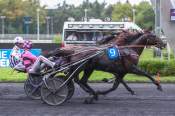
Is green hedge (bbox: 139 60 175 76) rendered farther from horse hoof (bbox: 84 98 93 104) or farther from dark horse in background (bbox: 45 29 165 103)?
horse hoof (bbox: 84 98 93 104)

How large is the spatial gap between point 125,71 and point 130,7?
83893 mm

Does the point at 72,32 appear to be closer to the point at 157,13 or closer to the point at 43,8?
the point at 157,13

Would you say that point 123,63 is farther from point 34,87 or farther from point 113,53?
point 34,87

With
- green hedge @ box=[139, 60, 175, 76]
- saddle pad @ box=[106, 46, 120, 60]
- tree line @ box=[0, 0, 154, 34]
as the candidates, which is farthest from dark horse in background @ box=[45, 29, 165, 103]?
tree line @ box=[0, 0, 154, 34]

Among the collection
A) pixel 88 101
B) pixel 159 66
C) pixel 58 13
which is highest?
pixel 58 13

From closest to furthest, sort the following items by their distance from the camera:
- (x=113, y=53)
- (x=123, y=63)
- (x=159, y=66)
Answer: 1. (x=113, y=53)
2. (x=123, y=63)
3. (x=159, y=66)

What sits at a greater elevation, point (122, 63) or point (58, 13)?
point (58, 13)

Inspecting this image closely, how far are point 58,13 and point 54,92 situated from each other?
10006 centimetres

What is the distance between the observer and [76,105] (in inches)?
530

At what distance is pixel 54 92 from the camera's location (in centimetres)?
1341

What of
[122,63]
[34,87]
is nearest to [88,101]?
[122,63]

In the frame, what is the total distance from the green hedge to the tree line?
51.8m

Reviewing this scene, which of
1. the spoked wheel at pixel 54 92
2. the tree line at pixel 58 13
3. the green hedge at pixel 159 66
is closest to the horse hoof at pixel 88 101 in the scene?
the spoked wheel at pixel 54 92

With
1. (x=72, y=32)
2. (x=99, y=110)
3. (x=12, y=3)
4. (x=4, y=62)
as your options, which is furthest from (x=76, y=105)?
(x=12, y=3)
